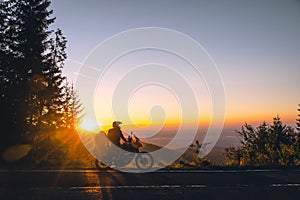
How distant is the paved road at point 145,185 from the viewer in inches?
325

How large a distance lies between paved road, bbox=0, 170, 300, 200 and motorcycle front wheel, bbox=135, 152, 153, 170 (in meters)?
1.85

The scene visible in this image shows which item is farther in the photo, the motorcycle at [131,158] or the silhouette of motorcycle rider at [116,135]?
the silhouette of motorcycle rider at [116,135]

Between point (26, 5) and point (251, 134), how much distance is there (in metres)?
22.1

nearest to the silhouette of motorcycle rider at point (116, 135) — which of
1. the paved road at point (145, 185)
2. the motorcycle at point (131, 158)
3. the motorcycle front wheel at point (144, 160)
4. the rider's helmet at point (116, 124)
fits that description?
the rider's helmet at point (116, 124)

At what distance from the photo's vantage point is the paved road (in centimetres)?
827

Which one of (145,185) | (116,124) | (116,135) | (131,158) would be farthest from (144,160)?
(145,185)

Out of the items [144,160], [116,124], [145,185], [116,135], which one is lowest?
[145,185]

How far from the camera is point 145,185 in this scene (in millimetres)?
9641

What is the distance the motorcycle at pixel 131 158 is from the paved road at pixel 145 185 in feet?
5.69

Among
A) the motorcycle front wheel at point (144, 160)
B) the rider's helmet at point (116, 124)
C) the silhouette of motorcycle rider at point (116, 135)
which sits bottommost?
the motorcycle front wheel at point (144, 160)

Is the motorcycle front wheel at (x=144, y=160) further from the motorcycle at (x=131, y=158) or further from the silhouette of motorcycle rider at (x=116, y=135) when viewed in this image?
the silhouette of motorcycle rider at (x=116, y=135)

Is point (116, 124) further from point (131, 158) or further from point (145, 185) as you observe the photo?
point (145, 185)

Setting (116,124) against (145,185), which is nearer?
(145,185)

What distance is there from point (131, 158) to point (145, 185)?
480 cm
